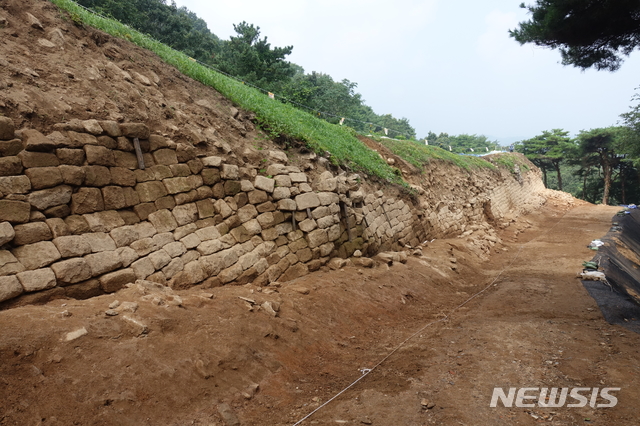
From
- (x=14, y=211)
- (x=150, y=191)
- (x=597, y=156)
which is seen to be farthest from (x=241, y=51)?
(x=597, y=156)

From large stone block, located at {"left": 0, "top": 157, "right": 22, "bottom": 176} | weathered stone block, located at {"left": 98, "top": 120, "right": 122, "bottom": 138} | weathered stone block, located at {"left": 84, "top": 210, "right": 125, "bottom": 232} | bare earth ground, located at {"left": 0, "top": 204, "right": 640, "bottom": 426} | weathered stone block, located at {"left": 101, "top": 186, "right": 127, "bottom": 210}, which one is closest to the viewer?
bare earth ground, located at {"left": 0, "top": 204, "right": 640, "bottom": 426}

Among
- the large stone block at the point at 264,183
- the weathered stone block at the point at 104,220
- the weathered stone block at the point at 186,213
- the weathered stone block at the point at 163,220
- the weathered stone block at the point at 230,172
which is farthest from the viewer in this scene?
the large stone block at the point at 264,183

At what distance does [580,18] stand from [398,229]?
5.79m

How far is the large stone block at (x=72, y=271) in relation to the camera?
3.78 metres

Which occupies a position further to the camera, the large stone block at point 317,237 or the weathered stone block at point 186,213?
the large stone block at point 317,237

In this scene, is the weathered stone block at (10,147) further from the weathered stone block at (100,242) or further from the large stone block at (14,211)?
the weathered stone block at (100,242)

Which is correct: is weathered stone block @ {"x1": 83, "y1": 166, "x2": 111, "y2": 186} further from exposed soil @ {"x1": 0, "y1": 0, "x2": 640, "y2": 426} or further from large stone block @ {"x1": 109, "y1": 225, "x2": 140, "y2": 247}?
exposed soil @ {"x1": 0, "y1": 0, "x2": 640, "y2": 426}

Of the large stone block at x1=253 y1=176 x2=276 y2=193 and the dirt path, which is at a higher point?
the large stone block at x1=253 y1=176 x2=276 y2=193

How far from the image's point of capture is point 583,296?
7027mm

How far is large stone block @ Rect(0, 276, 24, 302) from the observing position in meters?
3.35

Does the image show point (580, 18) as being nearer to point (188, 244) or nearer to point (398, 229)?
point (398, 229)

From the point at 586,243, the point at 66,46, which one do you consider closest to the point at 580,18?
the point at 66,46

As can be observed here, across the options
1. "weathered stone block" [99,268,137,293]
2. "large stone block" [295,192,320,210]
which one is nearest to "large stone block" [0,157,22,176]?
"weathered stone block" [99,268,137,293]

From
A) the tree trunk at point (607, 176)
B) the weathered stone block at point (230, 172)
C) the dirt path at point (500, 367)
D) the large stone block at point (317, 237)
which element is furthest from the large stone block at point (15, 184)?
the tree trunk at point (607, 176)
